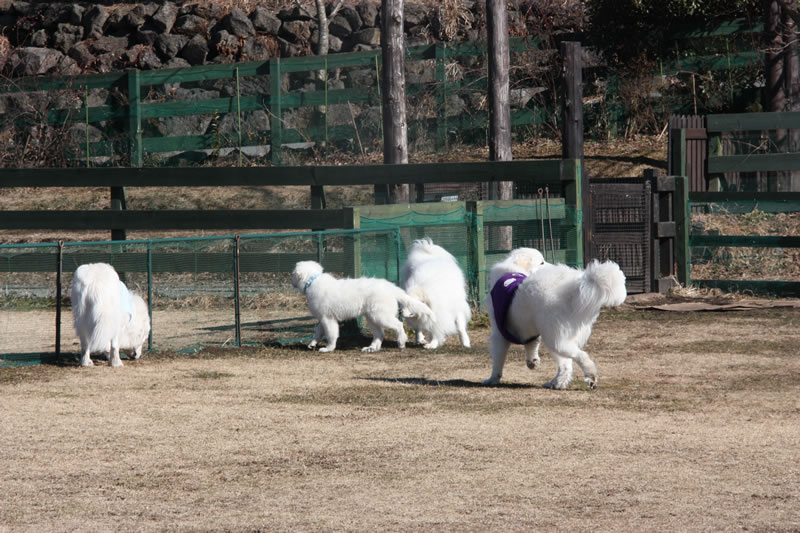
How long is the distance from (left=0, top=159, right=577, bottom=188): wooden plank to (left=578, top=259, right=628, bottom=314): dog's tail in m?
6.91

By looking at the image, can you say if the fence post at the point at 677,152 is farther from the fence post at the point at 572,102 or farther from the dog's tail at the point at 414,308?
the dog's tail at the point at 414,308

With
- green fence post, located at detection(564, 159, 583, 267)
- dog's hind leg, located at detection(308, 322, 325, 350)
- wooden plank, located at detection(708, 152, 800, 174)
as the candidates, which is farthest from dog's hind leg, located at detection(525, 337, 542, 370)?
wooden plank, located at detection(708, 152, 800, 174)

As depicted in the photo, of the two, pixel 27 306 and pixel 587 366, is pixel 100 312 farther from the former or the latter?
pixel 27 306

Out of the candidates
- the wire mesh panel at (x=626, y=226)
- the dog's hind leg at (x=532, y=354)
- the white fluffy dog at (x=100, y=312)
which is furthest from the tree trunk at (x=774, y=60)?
the white fluffy dog at (x=100, y=312)

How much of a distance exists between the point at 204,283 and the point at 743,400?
7592 mm

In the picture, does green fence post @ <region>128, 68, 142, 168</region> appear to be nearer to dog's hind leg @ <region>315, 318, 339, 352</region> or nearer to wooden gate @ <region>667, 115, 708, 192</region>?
wooden gate @ <region>667, 115, 708, 192</region>

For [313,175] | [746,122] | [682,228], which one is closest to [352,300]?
[313,175]

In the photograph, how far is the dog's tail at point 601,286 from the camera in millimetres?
7805

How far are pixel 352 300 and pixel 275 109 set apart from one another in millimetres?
12745

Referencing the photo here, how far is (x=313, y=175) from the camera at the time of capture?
50.8 ft

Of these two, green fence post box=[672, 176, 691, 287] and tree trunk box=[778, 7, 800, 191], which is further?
tree trunk box=[778, 7, 800, 191]

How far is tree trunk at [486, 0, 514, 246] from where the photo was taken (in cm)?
1648

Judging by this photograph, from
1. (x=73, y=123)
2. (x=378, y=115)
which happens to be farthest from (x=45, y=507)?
(x=73, y=123)

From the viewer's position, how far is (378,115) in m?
22.8
